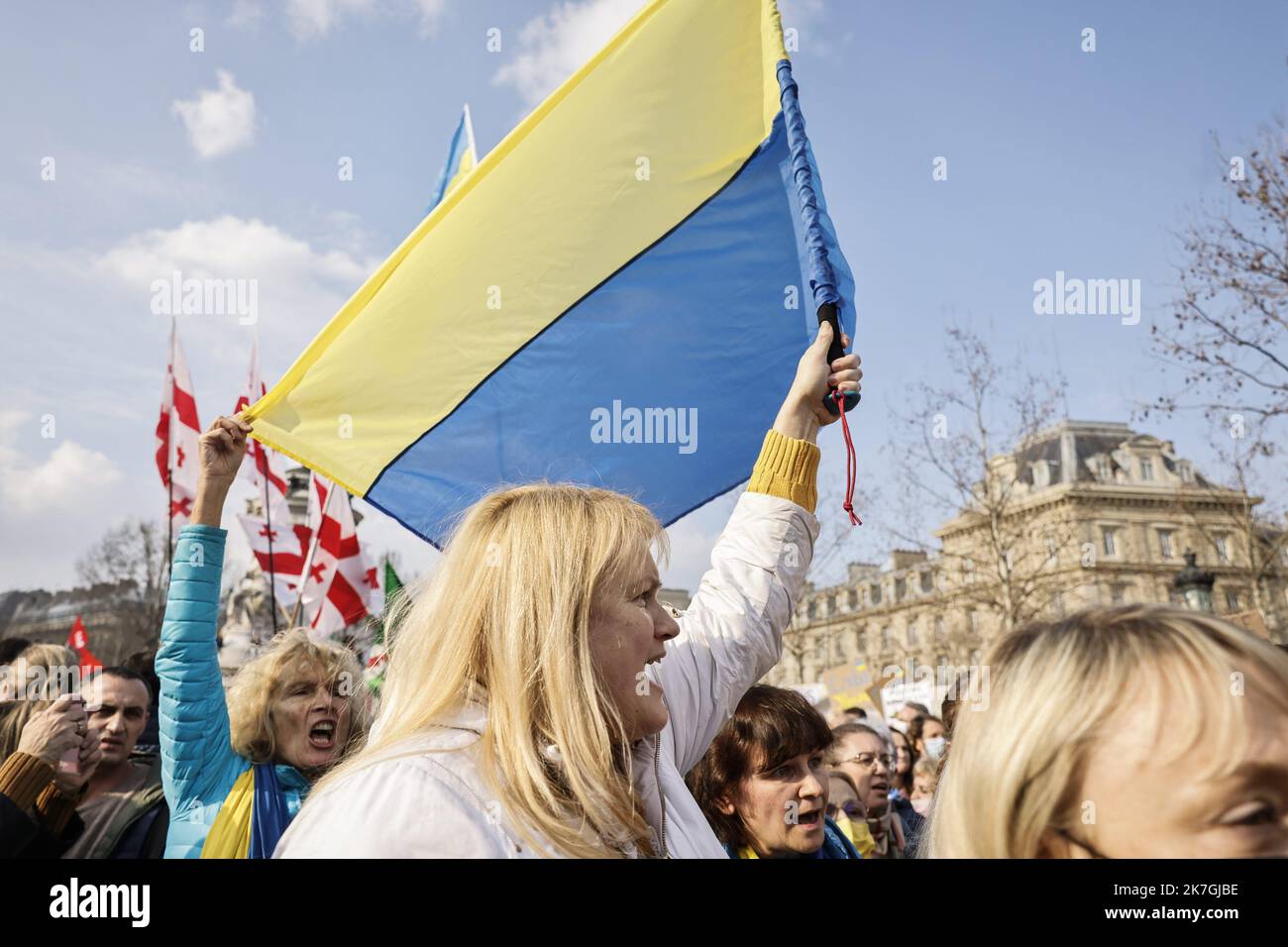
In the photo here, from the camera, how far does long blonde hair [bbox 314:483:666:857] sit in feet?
5.27

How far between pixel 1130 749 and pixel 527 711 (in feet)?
2.93

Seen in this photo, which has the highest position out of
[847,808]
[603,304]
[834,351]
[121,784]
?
[603,304]

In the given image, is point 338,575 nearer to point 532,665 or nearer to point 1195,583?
point 532,665

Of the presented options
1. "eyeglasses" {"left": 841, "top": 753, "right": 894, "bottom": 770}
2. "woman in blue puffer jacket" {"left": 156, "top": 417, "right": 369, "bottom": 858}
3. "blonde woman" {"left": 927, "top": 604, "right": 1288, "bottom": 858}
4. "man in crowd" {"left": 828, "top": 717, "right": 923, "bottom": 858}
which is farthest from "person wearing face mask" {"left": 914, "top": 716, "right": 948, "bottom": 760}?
"blonde woman" {"left": 927, "top": 604, "right": 1288, "bottom": 858}

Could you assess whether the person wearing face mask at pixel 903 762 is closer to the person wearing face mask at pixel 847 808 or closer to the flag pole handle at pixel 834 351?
the person wearing face mask at pixel 847 808

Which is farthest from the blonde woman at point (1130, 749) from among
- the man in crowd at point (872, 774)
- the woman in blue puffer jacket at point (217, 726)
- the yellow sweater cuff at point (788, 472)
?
the man in crowd at point (872, 774)

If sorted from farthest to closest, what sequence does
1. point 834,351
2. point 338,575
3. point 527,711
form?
point 338,575
point 834,351
point 527,711

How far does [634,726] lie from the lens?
1.88m

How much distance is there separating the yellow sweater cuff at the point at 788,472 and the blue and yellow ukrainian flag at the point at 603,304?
1069mm

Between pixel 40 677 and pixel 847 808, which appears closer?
pixel 40 677

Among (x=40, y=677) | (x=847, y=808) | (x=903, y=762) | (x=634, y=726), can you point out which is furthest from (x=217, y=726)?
(x=903, y=762)

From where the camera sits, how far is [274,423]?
360 cm
